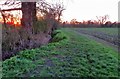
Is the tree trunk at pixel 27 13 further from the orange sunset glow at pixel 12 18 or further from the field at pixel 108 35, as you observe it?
the field at pixel 108 35

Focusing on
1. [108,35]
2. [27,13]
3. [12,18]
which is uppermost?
[27,13]

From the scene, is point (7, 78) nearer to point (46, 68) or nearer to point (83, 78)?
point (46, 68)

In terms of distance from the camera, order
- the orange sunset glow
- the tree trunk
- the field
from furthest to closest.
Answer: the field, the tree trunk, the orange sunset glow

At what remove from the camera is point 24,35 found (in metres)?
11.8

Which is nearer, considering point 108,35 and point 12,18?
point 12,18

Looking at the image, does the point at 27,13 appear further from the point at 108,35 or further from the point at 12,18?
the point at 108,35

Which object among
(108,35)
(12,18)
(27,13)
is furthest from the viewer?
(108,35)

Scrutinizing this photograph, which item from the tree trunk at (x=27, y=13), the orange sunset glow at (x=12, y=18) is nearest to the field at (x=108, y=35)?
the tree trunk at (x=27, y=13)

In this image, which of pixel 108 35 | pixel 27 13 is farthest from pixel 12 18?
pixel 108 35

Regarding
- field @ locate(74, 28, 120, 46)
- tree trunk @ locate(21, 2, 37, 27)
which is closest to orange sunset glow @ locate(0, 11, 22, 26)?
tree trunk @ locate(21, 2, 37, 27)

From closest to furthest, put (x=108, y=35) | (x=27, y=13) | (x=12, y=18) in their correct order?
1. (x=12, y=18)
2. (x=27, y=13)
3. (x=108, y=35)

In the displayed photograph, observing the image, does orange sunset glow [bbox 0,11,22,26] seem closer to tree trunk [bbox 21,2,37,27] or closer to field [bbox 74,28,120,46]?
tree trunk [bbox 21,2,37,27]

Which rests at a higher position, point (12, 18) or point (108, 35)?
point (12, 18)

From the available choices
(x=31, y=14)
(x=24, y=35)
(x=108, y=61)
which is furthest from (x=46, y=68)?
(x=31, y=14)
